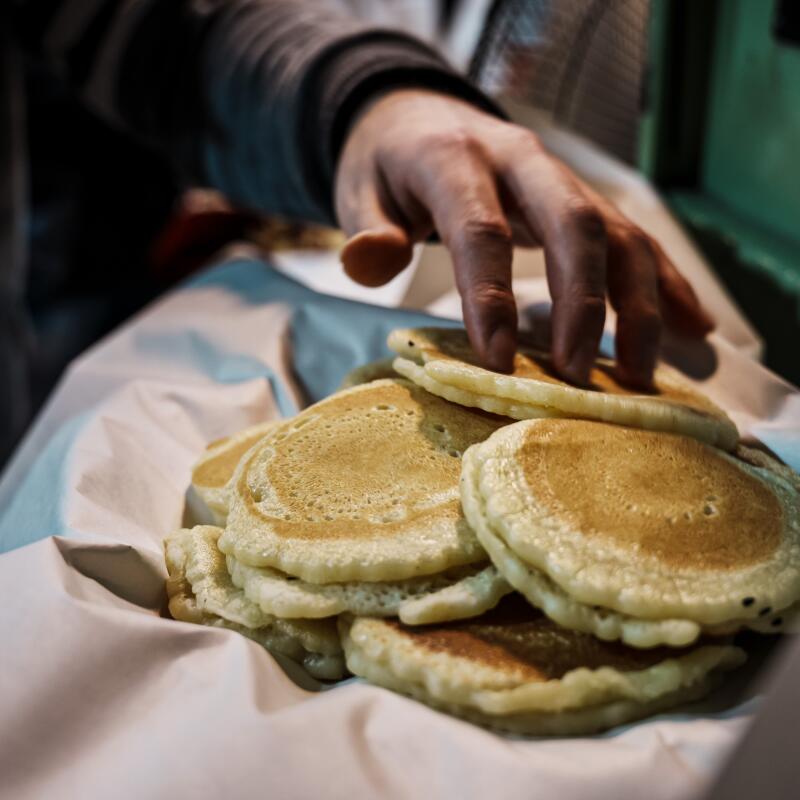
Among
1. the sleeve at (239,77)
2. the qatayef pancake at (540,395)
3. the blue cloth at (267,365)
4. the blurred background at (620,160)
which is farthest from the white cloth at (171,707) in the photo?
the sleeve at (239,77)

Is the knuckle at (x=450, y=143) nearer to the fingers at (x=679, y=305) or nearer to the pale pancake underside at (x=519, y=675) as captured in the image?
the fingers at (x=679, y=305)

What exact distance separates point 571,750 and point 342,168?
3.81ft

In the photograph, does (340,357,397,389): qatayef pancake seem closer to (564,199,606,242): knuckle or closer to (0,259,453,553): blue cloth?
(0,259,453,553): blue cloth

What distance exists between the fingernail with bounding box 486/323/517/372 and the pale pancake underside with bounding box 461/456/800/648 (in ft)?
1.01

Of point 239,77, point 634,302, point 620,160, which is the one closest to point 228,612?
point 634,302

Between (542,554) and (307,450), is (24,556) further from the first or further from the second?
(542,554)

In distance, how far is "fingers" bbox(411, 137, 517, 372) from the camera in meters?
1.11

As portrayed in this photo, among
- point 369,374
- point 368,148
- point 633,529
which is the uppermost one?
point 368,148

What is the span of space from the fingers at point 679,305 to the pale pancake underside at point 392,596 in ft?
2.26

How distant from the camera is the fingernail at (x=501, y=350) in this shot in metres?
1.10

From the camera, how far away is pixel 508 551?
2.69ft

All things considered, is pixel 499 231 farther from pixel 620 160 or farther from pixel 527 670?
pixel 620 160

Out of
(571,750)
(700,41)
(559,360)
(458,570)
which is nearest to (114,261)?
(700,41)

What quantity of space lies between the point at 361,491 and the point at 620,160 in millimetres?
1469
